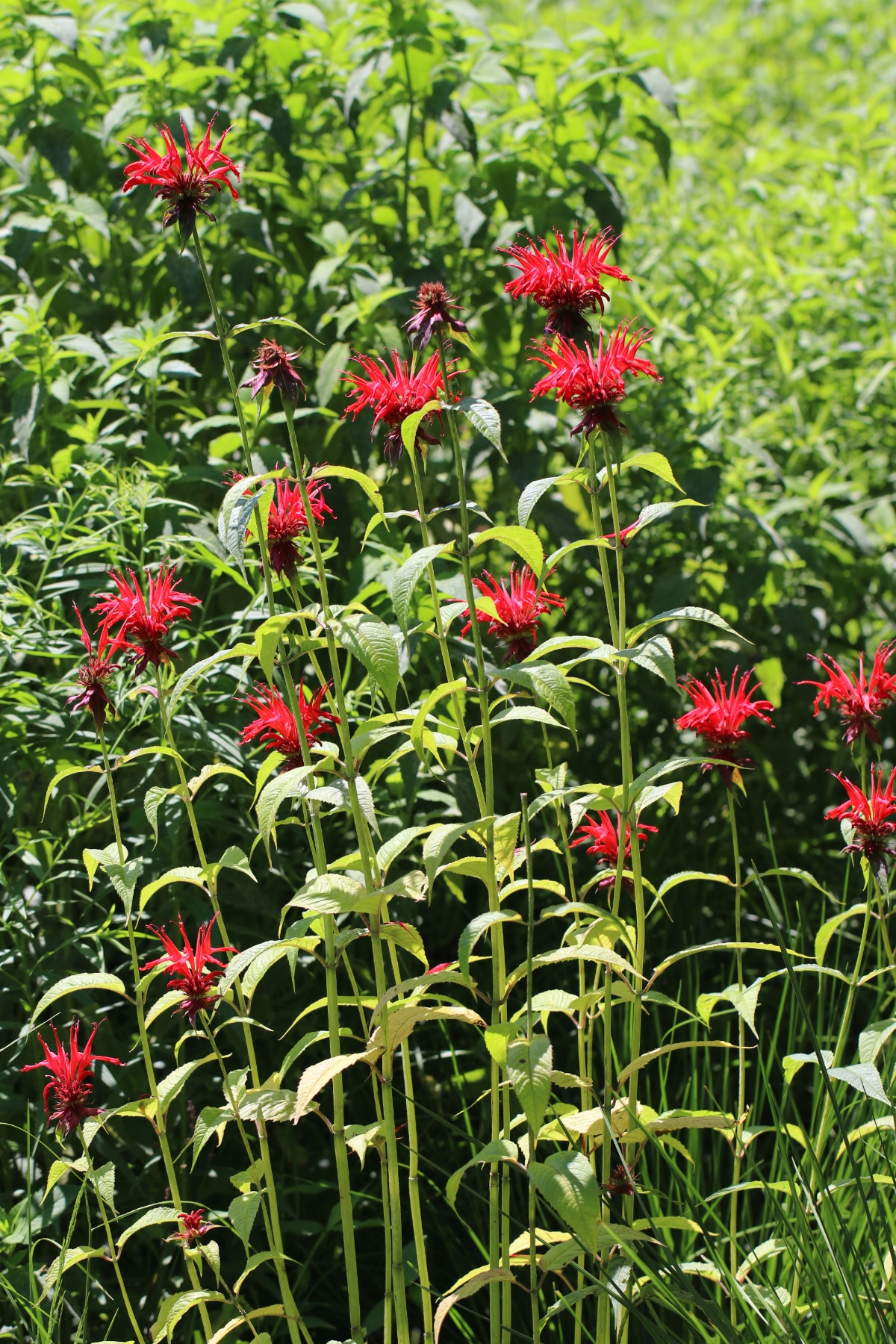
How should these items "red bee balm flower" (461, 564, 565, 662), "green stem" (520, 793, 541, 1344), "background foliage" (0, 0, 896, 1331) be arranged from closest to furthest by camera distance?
"green stem" (520, 793, 541, 1344), "red bee balm flower" (461, 564, 565, 662), "background foliage" (0, 0, 896, 1331)

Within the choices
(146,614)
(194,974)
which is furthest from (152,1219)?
(146,614)

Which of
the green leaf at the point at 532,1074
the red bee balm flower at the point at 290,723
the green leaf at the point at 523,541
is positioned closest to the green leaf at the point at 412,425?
the green leaf at the point at 523,541

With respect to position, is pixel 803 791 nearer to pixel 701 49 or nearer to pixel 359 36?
pixel 359 36

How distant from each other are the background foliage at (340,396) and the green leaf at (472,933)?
0.63 m

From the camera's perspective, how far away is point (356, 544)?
7.23ft

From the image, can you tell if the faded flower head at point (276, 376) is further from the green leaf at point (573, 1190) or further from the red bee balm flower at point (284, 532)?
the green leaf at point (573, 1190)

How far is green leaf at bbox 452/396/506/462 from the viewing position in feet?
3.32

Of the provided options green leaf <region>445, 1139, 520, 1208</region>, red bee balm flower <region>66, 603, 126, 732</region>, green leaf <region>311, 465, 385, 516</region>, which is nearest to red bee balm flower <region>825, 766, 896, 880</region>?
green leaf <region>445, 1139, 520, 1208</region>

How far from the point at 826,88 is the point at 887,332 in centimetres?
305

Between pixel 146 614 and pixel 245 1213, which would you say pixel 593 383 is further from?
pixel 245 1213

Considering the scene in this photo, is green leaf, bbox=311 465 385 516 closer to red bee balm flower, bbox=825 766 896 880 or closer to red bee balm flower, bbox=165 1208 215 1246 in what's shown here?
red bee balm flower, bbox=825 766 896 880

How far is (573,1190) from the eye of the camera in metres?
1.04

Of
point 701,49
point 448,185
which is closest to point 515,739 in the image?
point 448,185

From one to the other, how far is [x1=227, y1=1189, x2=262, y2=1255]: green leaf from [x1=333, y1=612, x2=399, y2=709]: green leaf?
1.92 ft
